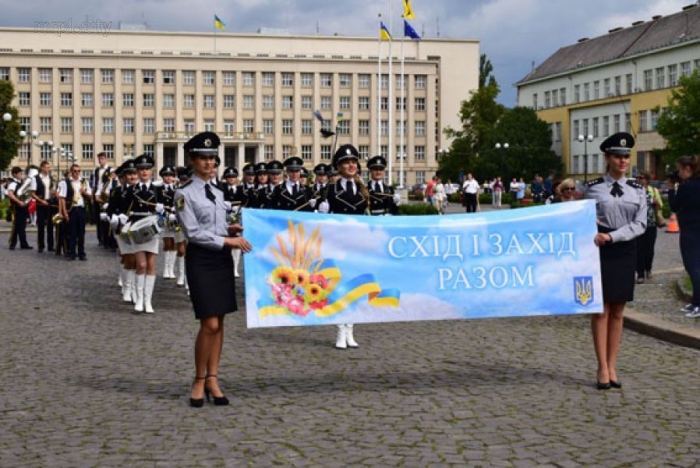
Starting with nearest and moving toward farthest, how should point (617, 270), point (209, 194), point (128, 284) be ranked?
point (209, 194) < point (617, 270) < point (128, 284)

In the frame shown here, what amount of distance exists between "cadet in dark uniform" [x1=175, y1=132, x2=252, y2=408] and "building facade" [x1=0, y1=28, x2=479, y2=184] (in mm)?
122253

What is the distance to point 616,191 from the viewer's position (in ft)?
28.6

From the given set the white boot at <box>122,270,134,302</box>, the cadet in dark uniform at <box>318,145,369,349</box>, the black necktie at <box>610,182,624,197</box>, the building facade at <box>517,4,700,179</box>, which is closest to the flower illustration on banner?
the black necktie at <box>610,182,624,197</box>

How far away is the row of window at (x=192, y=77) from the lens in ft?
435

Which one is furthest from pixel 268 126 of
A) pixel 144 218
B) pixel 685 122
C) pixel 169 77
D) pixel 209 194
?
pixel 209 194

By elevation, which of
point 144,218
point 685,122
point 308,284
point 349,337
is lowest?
point 349,337

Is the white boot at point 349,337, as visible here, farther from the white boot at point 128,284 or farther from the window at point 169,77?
the window at point 169,77

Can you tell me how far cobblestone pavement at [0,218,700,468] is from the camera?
649 cm

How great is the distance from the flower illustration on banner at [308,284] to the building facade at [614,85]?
77453mm

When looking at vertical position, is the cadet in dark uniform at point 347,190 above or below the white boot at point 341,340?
above

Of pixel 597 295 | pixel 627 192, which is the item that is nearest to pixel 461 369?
pixel 597 295

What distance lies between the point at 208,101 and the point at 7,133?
50.9m

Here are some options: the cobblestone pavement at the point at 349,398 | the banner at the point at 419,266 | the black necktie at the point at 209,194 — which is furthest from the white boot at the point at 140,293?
the black necktie at the point at 209,194

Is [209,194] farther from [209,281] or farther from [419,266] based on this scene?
[419,266]
